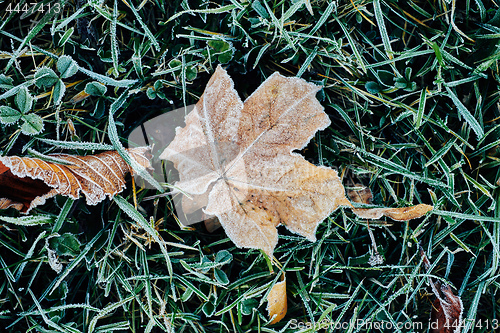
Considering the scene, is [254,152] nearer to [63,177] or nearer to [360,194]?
[360,194]

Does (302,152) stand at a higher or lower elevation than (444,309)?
higher

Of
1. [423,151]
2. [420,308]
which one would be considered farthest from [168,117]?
[420,308]

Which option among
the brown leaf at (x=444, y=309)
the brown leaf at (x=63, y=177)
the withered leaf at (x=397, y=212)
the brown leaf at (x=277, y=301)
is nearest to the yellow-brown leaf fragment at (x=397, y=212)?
the withered leaf at (x=397, y=212)

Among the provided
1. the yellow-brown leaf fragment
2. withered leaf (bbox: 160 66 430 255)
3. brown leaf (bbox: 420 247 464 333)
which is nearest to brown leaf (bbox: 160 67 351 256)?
withered leaf (bbox: 160 66 430 255)

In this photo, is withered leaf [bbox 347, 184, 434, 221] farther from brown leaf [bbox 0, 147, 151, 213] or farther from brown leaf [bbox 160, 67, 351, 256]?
brown leaf [bbox 0, 147, 151, 213]

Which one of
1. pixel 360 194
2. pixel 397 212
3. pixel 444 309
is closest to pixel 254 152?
pixel 360 194
